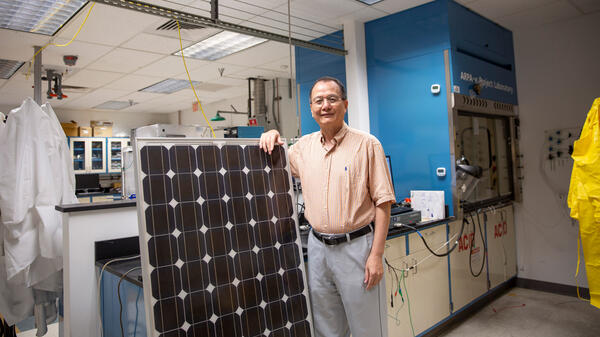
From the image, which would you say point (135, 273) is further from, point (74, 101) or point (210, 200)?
point (74, 101)

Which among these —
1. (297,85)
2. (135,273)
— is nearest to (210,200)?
(135,273)

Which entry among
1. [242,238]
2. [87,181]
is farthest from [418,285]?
[87,181]

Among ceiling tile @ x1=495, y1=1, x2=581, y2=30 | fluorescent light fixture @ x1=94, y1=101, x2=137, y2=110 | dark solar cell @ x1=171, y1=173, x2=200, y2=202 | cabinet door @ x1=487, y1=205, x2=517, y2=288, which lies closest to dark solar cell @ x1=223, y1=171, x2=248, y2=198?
dark solar cell @ x1=171, y1=173, x2=200, y2=202

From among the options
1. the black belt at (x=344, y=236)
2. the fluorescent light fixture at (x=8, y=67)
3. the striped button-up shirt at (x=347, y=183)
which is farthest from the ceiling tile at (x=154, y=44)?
the black belt at (x=344, y=236)

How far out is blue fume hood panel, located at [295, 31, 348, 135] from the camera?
3.88 m

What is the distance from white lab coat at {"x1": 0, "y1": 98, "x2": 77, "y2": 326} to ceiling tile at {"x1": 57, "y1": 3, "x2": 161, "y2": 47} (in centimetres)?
137

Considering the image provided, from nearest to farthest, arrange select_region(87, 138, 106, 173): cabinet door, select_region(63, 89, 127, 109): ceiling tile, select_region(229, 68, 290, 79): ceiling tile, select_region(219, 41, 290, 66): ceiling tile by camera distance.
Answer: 1. select_region(219, 41, 290, 66): ceiling tile
2. select_region(229, 68, 290, 79): ceiling tile
3. select_region(63, 89, 127, 109): ceiling tile
4. select_region(87, 138, 106, 173): cabinet door

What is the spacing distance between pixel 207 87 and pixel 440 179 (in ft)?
15.0

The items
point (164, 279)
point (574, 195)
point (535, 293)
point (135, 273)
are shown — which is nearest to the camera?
point (164, 279)

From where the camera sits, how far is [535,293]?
4.05m

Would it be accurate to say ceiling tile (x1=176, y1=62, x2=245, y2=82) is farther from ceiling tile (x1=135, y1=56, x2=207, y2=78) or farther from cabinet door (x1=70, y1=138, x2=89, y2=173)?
cabinet door (x1=70, y1=138, x2=89, y2=173)

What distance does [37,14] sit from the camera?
11.2 feet

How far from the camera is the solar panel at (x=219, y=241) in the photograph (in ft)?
4.65

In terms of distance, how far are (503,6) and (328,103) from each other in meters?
2.76
